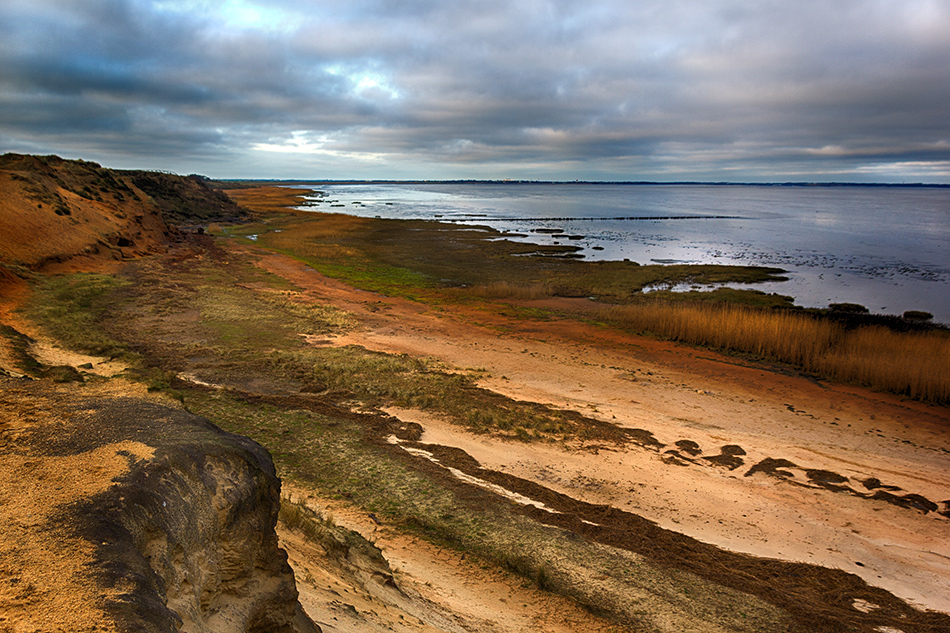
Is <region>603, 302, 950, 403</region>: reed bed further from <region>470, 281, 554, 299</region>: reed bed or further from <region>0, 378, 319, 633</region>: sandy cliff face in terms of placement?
<region>0, 378, 319, 633</region>: sandy cliff face

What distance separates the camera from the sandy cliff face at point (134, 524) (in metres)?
3.24

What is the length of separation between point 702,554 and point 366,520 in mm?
5522

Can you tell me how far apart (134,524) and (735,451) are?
12711 millimetres

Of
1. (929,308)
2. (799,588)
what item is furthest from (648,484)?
(929,308)

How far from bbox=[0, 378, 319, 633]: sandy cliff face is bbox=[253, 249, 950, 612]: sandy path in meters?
6.67

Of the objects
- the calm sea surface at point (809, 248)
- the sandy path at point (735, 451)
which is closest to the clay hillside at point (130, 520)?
the sandy path at point (735, 451)

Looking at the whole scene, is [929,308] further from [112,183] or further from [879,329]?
[112,183]

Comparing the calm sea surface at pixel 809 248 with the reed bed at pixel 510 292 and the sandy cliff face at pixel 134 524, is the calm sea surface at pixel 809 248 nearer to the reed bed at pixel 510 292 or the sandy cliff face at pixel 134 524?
the reed bed at pixel 510 292

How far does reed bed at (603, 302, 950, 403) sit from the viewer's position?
18875 millimetres

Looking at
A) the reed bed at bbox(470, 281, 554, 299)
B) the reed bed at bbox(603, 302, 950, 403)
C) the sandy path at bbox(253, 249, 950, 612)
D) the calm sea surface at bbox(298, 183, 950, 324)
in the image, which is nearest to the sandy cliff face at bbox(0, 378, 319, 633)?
the sandy path at bbox(253, 249, 950, 612)

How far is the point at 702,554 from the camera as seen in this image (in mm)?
8570

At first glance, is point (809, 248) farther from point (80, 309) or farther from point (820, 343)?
point (80, 309)

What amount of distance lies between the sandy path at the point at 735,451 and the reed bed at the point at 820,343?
117 cm

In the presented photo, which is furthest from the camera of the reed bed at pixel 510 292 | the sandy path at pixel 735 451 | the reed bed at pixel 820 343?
the reed bed at pixel 510 292
